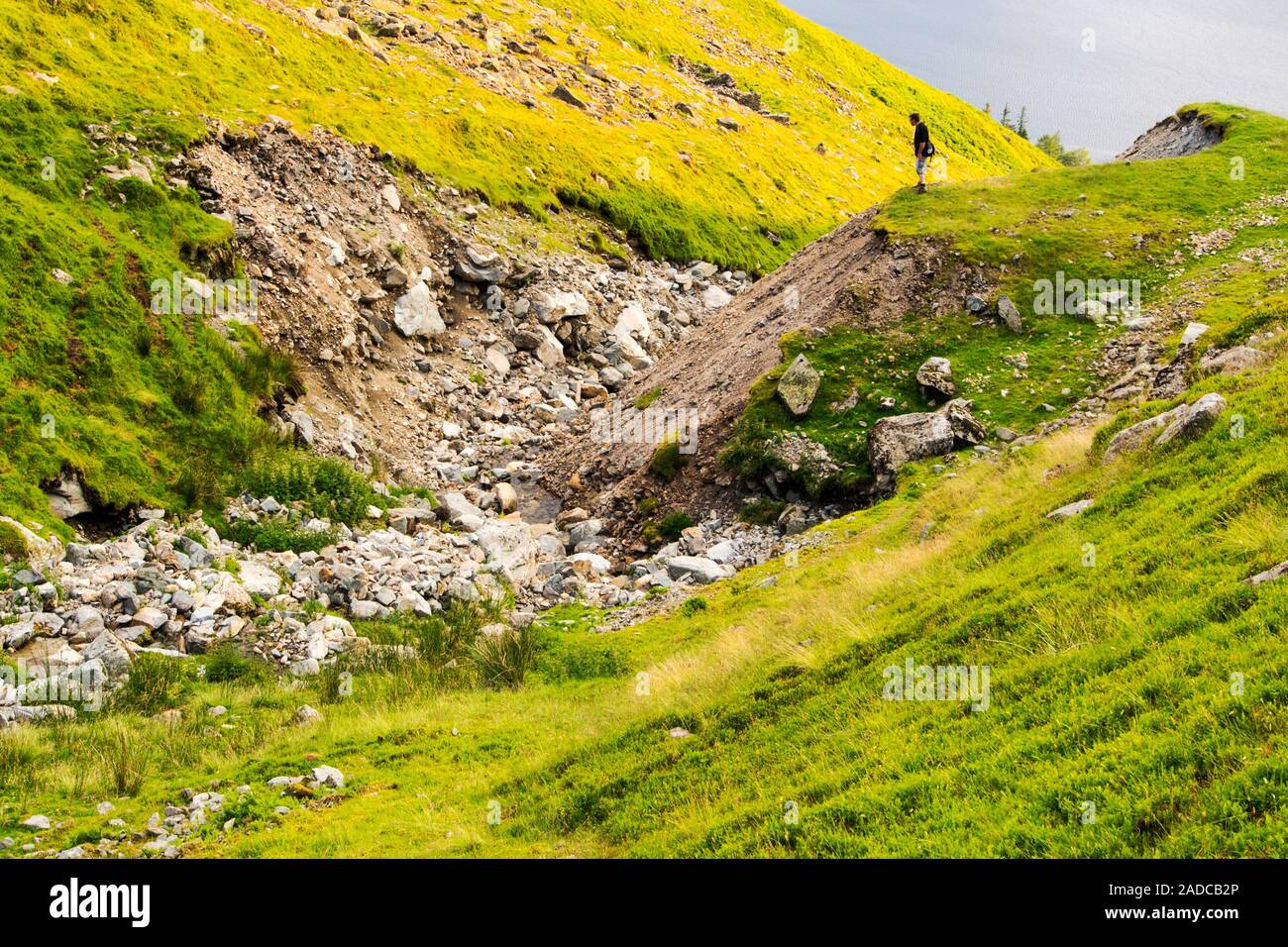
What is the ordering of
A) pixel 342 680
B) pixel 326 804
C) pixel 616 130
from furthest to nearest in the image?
pixel 616 130
pixel 342 680
pixel 326 804

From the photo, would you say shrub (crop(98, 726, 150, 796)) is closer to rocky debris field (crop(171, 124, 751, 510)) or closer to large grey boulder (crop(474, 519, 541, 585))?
large grey boulder (crop(474, 519, 541, 585))

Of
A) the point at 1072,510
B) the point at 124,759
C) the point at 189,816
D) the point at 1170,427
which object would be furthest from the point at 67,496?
the point at 1170,427

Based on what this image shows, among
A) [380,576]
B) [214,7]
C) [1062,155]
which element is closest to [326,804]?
[380,576]

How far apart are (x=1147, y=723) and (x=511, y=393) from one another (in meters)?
32.7

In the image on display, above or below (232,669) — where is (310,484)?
above

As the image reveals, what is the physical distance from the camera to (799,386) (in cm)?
2906

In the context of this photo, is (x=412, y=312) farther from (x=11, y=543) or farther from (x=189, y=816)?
(x=189, y=816)

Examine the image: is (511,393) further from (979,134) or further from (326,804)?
(979,134)

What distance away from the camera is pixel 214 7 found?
4672cm

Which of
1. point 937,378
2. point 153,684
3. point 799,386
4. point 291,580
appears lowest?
point 153,684

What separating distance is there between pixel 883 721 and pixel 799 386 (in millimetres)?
19110

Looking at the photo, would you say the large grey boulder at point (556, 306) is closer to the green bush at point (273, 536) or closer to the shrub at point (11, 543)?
the green bush at point (273, 536)

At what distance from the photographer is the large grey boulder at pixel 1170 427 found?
14.7m

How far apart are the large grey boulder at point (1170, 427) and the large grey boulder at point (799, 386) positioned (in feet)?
40.0
